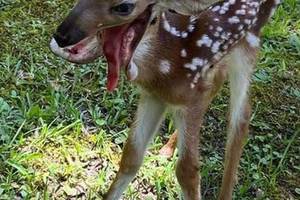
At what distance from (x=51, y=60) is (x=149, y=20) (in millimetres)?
1755

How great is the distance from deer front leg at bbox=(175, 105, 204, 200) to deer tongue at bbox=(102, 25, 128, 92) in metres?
0.66

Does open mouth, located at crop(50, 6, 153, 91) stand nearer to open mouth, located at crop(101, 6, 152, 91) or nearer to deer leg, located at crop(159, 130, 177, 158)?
open mouth, located at crop(101, 6, 152, 91)

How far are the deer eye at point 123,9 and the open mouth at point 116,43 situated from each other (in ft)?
0.31

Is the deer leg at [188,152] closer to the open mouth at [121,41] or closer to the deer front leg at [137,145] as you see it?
the deer front leg at [137,145]

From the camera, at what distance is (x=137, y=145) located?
3.43 m

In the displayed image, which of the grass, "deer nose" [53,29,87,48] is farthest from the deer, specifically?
the grass

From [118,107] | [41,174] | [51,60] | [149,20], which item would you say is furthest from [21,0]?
[149,20]

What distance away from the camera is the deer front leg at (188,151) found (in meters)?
3.20

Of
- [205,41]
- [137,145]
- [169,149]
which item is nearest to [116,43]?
[205,41]

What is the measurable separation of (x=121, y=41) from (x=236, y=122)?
1.21 meters

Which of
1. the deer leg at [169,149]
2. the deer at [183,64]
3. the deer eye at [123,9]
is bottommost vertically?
the deer leg at [169,149]

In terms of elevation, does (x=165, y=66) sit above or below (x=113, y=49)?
below

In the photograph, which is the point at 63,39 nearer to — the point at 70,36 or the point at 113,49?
the point at 70,36

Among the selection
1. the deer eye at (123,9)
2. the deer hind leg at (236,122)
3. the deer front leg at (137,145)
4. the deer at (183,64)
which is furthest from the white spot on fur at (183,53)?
the deer eye at (123,9)
